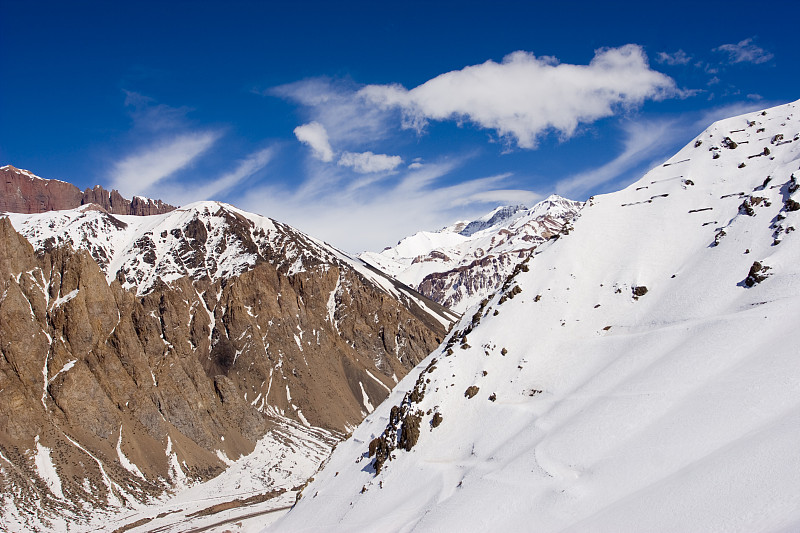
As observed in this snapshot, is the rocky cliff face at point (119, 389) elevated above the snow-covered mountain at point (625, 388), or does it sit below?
above

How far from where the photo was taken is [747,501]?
969 inches

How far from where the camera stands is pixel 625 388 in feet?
143

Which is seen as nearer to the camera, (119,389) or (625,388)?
(625,388)

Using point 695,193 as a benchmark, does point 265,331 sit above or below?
above

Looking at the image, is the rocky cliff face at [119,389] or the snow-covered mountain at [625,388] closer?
the snow-covered mountain at [625,388]

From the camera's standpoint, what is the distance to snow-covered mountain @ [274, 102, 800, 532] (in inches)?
1179

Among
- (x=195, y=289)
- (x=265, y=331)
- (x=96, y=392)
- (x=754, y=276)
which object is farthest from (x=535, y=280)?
(x=195, y=289)

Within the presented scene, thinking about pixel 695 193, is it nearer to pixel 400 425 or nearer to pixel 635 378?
pixel 635 378

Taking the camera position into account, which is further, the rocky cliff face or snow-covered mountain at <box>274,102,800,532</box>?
the rocky cliff face

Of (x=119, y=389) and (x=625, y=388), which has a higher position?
(x=119, y=389)

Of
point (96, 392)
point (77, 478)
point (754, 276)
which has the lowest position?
point (754, 276)

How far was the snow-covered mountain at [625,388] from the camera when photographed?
30.0 metres

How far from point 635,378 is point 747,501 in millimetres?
20406

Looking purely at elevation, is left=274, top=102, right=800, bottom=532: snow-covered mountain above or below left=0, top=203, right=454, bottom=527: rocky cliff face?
below
